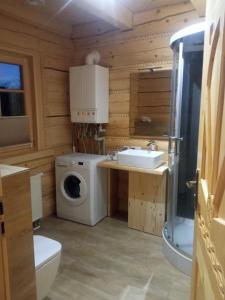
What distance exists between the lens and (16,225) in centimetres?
132

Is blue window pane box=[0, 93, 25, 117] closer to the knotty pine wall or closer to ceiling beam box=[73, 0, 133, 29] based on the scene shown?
the knotty pine wall

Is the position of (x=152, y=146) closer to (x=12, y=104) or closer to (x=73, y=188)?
(x=73, y=188)

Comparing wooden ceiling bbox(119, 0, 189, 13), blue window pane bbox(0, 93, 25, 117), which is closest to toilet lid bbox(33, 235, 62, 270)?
blue window pane bbox(0, 93, 25, 117)

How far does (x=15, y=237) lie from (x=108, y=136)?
2266 mm

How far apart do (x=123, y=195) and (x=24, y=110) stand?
172 centimetres

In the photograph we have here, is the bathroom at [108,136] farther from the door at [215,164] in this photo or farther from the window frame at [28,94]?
the door at [215,164]

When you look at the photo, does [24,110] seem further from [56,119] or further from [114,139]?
[114,139]

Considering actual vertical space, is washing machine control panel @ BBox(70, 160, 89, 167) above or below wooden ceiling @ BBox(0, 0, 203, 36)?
below

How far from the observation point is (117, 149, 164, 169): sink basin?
8.79 ft

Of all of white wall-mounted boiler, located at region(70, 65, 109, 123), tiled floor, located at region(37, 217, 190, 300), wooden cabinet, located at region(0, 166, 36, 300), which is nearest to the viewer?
wooden cabinet, located at region(0, 166, 36, 300)

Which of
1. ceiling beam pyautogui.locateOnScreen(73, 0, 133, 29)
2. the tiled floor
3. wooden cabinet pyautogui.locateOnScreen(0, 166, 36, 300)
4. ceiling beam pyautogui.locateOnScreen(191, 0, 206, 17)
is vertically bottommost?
the tiled floor

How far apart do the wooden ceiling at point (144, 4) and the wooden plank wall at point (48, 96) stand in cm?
103

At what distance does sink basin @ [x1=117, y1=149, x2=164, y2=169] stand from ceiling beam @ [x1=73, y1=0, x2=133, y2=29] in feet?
4.84

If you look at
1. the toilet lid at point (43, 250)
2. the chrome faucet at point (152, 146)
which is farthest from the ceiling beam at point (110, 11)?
the toilet lid at point (43, 250)
